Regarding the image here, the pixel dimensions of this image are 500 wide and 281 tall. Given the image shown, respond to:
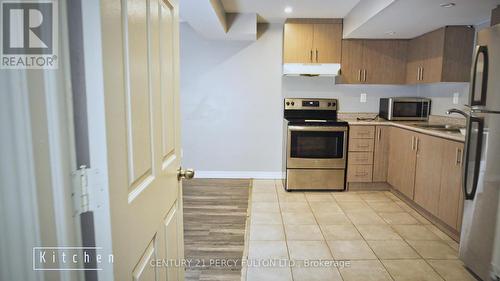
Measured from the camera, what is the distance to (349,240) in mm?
2619

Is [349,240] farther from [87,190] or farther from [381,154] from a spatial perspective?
[87,190]

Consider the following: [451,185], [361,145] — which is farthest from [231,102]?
[451,185]

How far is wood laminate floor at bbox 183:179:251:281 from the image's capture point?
7.20 feet

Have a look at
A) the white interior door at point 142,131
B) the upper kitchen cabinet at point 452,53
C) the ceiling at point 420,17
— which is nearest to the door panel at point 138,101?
the white interior door at point 142,131

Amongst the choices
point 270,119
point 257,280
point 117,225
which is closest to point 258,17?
point 270,119

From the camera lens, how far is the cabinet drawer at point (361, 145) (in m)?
3.87

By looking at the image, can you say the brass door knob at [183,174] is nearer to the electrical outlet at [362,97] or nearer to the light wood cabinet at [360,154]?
the light wood cabinet at [360,154]

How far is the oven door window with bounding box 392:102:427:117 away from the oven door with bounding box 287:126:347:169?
2.88 feet

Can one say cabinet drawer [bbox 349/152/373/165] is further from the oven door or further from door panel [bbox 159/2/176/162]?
door panel [bbox 159/2/176/162]

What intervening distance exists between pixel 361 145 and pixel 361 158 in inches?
6.8

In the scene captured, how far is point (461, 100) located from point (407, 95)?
0.95 m

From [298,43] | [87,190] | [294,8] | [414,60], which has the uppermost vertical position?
[294,8]

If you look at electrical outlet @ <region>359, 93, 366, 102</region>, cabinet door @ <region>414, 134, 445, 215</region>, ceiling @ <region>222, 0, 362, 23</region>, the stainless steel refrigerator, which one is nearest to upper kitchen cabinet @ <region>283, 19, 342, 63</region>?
ceiling @ <region>222, 0, 362, 23</region>

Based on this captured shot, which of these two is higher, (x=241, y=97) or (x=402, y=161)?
(x=241, y=97)
